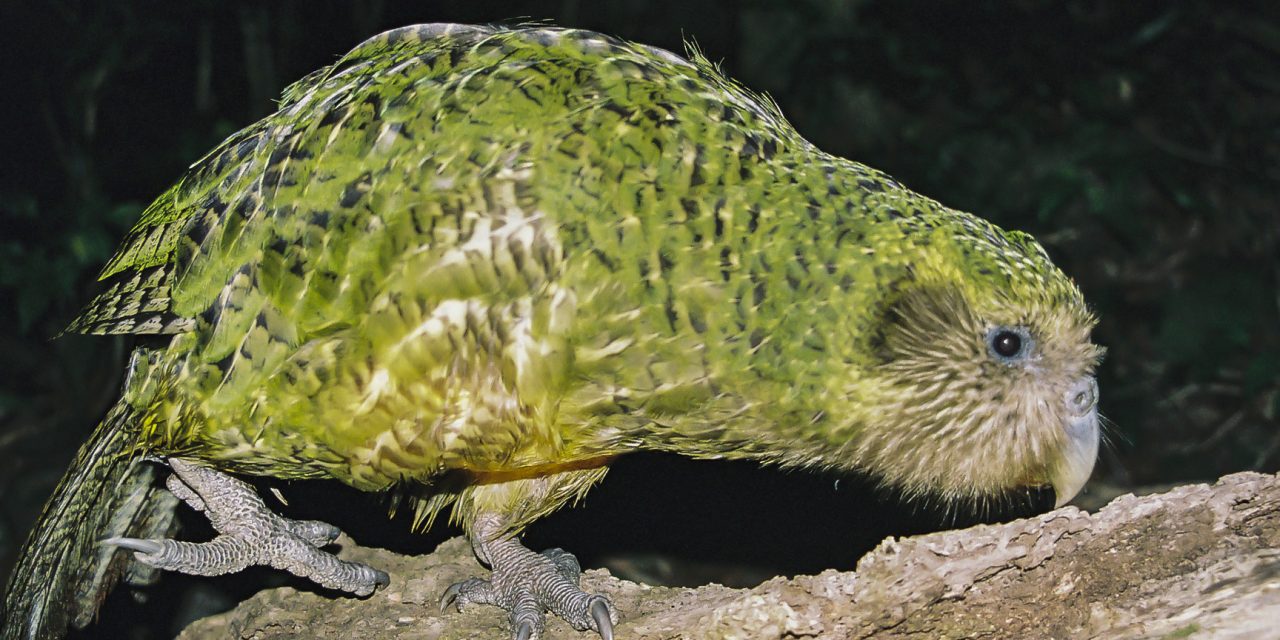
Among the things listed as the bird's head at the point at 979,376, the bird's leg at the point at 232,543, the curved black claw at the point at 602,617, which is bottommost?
the curved black claw at the point at 602,617

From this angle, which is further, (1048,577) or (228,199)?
(228,199)

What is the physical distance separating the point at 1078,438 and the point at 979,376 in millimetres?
363

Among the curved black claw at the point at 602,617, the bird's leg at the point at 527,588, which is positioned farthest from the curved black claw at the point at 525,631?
the curved black claw at the point at 602,617

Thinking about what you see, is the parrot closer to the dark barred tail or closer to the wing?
the wing

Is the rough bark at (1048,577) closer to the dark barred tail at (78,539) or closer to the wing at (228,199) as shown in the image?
the wing at (228,199)

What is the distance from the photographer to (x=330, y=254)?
2.92 meters

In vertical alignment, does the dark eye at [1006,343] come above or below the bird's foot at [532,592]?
above

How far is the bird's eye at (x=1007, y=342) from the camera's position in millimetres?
2877

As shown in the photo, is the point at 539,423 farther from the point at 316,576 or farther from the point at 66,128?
the point at 66,128

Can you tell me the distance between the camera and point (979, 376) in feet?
9.59

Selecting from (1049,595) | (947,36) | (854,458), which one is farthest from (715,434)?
(947,36)

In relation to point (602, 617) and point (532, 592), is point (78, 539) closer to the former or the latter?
point (532, 592)

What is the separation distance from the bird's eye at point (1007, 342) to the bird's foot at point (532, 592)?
50.8 inches

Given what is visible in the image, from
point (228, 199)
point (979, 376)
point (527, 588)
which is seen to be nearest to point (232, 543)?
point (527, 588)
